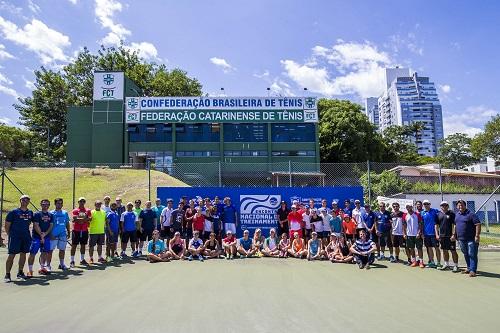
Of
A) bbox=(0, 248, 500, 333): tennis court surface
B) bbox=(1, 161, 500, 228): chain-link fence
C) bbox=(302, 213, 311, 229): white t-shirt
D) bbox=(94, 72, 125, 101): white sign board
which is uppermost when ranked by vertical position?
bbox=(94, 72, 125, 101): white sign board

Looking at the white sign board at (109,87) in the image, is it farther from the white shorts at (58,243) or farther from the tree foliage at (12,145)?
the white shorts at (58,243)

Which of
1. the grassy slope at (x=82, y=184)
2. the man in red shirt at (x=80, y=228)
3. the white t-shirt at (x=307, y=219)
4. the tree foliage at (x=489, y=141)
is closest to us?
the man in red shirt at (x=80, y=228)

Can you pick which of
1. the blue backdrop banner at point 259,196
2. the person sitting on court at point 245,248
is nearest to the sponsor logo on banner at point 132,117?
the blue backdrop banner at point 259,196

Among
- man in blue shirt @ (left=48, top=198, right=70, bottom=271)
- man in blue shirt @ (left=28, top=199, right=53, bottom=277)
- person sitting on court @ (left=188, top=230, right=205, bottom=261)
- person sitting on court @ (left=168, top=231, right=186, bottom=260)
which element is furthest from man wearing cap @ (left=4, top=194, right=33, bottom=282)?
person sitting on court @ (left=188, top=230, right=205, bottom=261)

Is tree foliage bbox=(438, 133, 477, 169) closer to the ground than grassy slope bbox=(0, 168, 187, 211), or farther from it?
farther from it

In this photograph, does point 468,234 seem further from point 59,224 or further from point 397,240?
point 59,224

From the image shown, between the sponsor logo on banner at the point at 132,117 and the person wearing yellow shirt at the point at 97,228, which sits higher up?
the sponsor logo on banner at the point at 132,117

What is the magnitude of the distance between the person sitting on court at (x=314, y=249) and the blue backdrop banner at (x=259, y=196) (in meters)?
3.09

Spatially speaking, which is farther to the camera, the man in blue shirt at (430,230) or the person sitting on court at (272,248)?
the person sitting on court at (272,248)

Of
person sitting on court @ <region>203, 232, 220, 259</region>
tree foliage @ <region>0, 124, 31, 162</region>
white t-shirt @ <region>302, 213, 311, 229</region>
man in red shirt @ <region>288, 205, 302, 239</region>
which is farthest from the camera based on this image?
tree foliage @ <region>0, 124, 31, 162</region>

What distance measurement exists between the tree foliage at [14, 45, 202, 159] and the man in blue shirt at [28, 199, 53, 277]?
139 feet

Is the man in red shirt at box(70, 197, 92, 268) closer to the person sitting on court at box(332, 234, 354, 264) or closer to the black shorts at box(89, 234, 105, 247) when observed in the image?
the black shorts at box(89, 234, 105, 247)

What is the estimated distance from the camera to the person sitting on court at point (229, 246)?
11.7 m

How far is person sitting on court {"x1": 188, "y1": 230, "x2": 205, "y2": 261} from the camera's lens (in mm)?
11406
